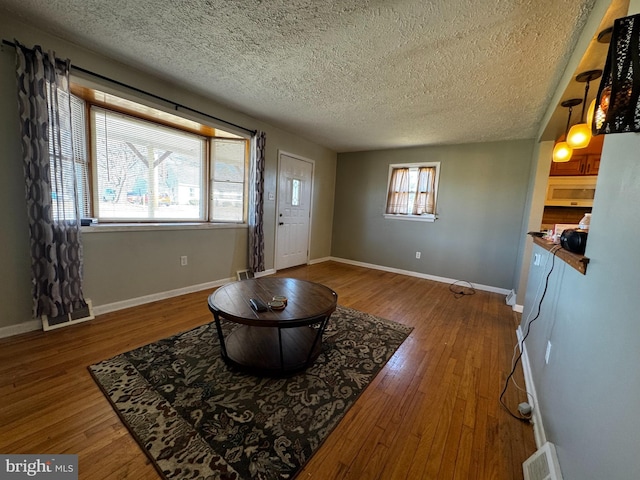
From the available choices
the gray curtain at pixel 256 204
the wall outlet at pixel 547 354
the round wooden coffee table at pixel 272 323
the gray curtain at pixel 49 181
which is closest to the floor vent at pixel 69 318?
the gray curtain at pixel 49 181

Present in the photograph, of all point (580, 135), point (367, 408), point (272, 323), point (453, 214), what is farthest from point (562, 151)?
point (272, 323)

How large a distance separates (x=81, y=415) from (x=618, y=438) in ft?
7.48

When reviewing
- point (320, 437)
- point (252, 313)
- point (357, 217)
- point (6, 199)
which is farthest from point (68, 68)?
point (357, 217)

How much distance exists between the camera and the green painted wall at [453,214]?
395 cm

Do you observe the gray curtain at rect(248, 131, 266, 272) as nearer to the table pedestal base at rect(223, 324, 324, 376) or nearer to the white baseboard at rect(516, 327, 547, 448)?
the table pedestal base at rect(223, 324, 324, 376)

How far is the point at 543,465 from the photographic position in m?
1.13

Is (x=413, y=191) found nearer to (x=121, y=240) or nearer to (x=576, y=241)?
(x=576, y=241)

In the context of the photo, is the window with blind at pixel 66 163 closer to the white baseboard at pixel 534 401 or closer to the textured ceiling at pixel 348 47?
the textured ceiling at pixel 348 47

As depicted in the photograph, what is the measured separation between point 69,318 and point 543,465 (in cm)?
352

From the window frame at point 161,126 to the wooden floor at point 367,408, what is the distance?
1.12m

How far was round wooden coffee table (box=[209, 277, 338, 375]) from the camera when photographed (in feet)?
5.36

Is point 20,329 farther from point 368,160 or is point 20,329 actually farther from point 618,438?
point 368,160

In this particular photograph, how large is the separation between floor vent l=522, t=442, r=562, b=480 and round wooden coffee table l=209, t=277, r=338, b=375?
1.22 m

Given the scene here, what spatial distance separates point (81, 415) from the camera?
4.51 feet
